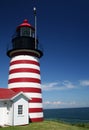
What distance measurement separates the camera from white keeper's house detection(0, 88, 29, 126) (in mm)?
19266

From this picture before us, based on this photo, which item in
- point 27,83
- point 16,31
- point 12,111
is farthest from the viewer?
point 16,31

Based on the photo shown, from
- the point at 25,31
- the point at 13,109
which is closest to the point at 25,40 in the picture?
the point at 25,31

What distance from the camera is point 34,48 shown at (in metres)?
22.8

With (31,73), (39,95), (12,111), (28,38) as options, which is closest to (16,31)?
(28,38)

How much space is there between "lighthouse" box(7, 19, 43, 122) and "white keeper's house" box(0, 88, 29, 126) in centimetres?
133

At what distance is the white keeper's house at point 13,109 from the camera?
63.2 ft

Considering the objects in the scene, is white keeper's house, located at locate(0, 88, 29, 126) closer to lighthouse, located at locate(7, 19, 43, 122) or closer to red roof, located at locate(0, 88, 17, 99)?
red roof, located at locate(0, 88, 17, 99)

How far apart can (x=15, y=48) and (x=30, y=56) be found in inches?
70.9

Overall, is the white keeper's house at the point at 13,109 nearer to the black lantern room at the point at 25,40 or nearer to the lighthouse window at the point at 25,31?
the black lantern room at the point at 25,40

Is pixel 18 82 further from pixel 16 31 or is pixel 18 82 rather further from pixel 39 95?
pixel 16 31

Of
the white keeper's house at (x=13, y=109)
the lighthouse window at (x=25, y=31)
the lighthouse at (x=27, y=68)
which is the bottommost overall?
the white keeper's house at (x=13, y=109)

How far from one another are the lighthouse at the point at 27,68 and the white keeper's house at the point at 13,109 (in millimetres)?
A: 1326

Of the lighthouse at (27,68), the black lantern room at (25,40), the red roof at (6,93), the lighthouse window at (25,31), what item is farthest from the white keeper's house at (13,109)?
the lighthouse window at (25,31)

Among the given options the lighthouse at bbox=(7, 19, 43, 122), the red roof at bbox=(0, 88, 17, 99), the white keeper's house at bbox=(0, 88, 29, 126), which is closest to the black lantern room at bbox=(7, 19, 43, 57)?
the lighthouse at bbox=(7, 19, 43, 122)
